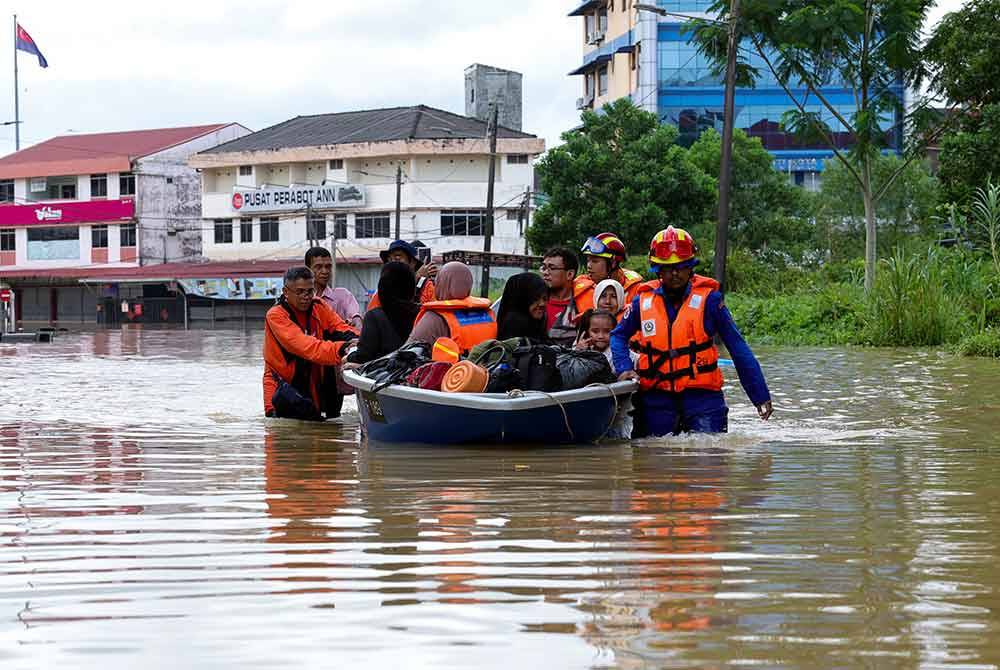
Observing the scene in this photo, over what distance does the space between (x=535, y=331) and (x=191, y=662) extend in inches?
248

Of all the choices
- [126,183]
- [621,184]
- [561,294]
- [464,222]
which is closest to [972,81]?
[621,184]

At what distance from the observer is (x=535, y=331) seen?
9.84m

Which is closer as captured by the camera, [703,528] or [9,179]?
[703,528]

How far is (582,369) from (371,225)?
2047 inches

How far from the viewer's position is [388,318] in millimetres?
10672

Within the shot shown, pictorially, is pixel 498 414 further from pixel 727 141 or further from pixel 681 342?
pixel 727 141

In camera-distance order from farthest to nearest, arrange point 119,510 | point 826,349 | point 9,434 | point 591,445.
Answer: point 826,349, point 9,434, point 591,445, point 119,510

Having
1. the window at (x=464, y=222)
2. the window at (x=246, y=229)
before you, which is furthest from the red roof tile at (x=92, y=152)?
the window at (x=464, y=222)

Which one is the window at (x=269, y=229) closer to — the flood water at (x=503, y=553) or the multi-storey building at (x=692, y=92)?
the multi-storey building at (x=692, y=92)

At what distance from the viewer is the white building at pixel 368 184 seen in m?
58.7

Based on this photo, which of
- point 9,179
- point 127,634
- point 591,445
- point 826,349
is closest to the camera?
point 127,634

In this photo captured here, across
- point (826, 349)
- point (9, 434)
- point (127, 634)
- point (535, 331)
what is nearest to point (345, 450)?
point (535, 331)

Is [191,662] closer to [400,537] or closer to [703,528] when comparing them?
[400,537]

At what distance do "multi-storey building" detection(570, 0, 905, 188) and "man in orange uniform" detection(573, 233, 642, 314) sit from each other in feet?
166
